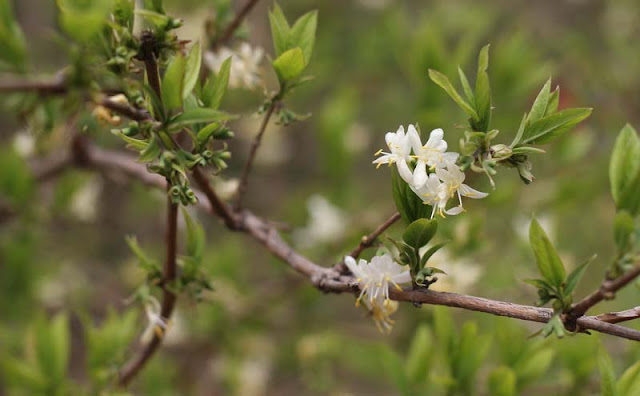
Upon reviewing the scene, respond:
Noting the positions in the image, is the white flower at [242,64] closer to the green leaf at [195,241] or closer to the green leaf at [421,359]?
the green leaf at [195,241]

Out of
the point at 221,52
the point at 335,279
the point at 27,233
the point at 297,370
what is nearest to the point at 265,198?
the point at 297,370

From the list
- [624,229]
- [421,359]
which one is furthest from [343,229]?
[624,229]

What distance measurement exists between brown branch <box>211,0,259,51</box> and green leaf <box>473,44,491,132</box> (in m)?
0.49

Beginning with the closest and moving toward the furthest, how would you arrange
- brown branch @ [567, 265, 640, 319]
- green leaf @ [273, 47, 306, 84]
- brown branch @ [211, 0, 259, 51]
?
brown branch @ [567, 265, 640, 319], green leaf @ [273, 47, 306, 84], brown branch @ [211, 0, 259, 51]

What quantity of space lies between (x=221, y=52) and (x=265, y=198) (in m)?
1.74

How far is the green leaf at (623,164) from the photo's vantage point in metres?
0.69

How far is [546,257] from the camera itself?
716mm

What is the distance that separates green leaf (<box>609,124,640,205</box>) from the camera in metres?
0.69

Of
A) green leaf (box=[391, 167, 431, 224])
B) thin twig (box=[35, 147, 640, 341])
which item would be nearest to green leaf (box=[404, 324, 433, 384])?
thin twig (box=[35, 147, 640, 341])

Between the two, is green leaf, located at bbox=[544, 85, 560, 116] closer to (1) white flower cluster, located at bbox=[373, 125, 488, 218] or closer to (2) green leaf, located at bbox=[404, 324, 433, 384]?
(1) white flower cluster, located at bbox=[373, 125, 488, 218]

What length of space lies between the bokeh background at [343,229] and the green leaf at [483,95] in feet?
1.07

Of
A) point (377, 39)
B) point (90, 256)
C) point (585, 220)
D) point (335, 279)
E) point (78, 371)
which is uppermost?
point (335, 279)

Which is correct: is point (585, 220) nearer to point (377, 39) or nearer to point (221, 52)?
point (377, 39)

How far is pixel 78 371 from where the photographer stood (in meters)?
2.51
